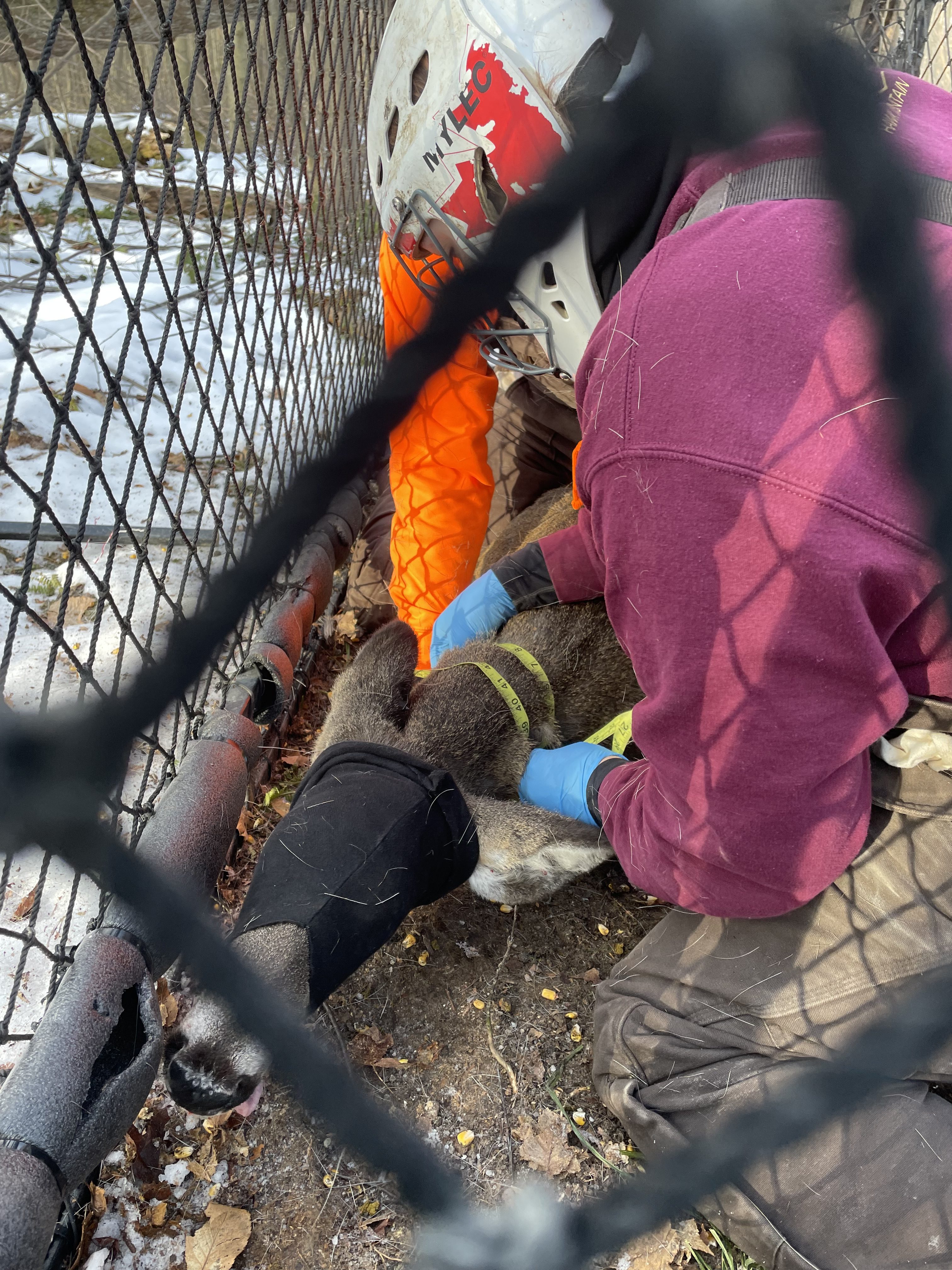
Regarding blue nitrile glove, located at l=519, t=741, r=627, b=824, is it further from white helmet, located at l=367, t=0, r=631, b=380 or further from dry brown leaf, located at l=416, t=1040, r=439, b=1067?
white helmet, located at l=367, t=0, r=631, b=380

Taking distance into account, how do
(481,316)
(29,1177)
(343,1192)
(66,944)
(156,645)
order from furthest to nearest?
(156,645)
(66,944)
(343,1192)
(29,1177)
(481,316)

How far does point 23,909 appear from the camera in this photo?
2.21 metres

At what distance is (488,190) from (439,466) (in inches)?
42.8

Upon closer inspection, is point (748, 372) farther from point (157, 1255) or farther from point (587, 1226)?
point (157, 1255)

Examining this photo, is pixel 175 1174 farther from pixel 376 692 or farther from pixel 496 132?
pixel 496 132

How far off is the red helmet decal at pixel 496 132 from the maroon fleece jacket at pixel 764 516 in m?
0.34

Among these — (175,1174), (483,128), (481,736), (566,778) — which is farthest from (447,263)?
(175,1174)

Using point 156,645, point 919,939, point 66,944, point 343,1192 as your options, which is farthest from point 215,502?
point 919,939

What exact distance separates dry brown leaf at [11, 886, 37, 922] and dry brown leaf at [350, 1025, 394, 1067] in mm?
935

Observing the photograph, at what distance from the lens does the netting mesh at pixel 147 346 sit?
181 centimetres

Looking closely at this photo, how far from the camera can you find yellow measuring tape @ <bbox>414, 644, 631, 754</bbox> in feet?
9.61

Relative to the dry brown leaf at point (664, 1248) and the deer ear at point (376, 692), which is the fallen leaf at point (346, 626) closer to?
the deer ear at point (376, 692)

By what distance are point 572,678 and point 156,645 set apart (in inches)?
60.3

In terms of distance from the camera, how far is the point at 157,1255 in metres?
1.81
